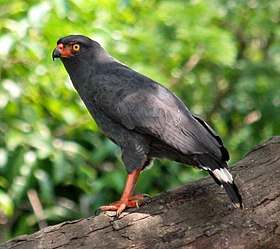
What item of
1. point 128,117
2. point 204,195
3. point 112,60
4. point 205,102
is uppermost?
point 205,102

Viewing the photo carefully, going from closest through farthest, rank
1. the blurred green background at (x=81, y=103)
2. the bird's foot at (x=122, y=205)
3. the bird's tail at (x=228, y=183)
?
the bird's tail at (x=228, y=183)
the bird's foot at (x=122, y=205)
the blurred green background at (x=81, y=103)

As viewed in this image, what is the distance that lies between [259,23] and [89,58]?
337cm

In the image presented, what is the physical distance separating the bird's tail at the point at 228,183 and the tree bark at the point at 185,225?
0.15 m

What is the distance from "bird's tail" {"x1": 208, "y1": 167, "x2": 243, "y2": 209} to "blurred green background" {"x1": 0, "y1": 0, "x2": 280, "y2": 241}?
62.7 inches

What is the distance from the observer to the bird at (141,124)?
499 centimetres

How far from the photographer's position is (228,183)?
4773mm

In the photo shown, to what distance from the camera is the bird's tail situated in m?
4.73

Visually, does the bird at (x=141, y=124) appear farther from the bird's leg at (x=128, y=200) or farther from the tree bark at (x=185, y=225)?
the tree bark at (x=185, y=225)

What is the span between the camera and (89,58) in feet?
18.4

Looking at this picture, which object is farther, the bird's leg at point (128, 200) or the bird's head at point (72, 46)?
the bird's head at point (72, 46)

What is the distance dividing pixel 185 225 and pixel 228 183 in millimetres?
334

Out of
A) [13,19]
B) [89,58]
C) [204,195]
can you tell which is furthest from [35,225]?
[204,195]

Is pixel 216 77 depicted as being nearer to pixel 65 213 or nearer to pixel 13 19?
pixel 65 213

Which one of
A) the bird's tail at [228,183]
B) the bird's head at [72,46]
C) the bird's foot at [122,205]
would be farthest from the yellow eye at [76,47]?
the bird's tail at [228,183]
